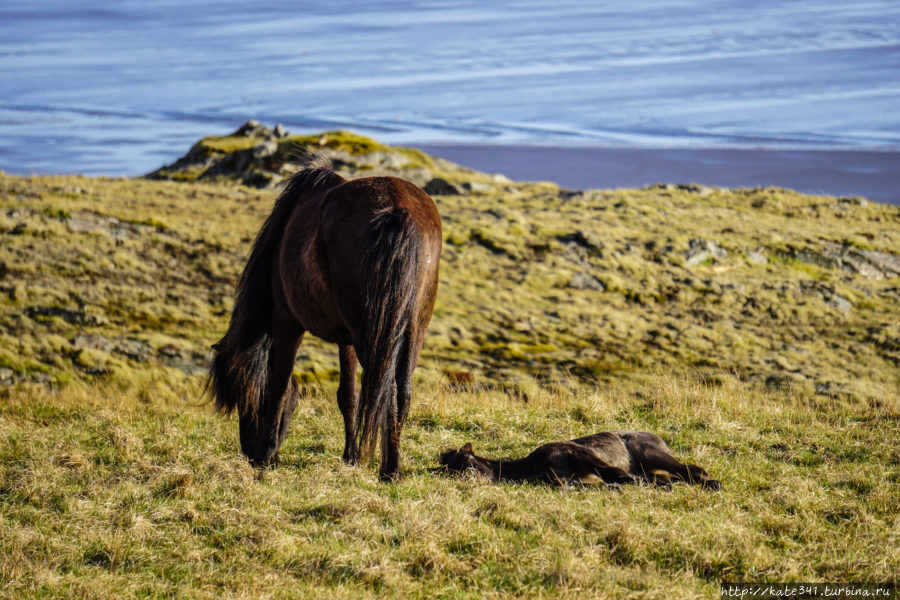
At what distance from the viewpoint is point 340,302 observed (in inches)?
258

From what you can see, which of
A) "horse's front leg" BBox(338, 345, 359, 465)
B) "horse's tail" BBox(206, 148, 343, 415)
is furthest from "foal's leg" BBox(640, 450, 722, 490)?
"horse's tail" BBox(206, 148, 343, 415)

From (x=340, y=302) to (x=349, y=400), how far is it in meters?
1.33

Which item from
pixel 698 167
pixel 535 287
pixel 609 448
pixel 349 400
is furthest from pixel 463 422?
pixel 698 167

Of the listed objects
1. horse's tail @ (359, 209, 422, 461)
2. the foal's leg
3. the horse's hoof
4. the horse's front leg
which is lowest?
the foal's leg

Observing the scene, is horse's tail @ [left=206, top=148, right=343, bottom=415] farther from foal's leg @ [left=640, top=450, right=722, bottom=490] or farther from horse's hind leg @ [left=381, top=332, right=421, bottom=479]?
foal's leg @ [left=640, top=450, right=722, bottom=490]

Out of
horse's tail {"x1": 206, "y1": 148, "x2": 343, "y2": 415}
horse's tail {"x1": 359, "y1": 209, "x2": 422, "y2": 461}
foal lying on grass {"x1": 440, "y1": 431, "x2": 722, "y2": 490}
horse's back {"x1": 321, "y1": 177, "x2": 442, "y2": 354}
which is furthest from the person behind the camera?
horse's tail {"x1": 206, "y1": 148, "x2": 343, "y2": 415}

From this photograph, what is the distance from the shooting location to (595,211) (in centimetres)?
3006

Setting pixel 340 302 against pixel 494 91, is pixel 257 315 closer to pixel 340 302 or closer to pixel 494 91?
pixel 340 302

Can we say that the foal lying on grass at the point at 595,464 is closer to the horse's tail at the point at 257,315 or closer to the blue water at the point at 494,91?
the horse's tail at the point at 257,315

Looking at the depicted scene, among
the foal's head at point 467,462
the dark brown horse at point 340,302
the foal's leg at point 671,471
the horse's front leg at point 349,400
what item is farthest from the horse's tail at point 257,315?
the foal's leg at point 671,471

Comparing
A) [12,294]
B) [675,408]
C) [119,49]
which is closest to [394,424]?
[675,408]

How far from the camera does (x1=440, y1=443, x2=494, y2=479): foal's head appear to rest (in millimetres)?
7027

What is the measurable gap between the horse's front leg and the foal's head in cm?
88

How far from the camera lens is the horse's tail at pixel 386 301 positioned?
20.5ft
